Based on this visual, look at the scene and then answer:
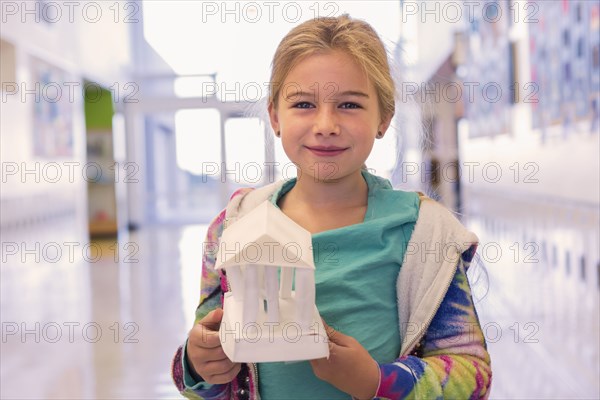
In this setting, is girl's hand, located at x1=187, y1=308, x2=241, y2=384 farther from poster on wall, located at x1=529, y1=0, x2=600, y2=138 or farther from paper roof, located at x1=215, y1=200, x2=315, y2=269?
poster on wall, located at x1=529, y1=0, x2=600, y2=138

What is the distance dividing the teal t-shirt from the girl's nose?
150 millimetres

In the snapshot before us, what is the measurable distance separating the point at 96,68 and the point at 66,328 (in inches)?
290

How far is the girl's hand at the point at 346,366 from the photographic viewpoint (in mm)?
904

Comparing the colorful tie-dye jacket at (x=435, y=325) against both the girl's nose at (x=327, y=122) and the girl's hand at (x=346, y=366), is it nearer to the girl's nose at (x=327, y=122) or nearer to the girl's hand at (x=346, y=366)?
the girl's hand at (x=346, y=366)

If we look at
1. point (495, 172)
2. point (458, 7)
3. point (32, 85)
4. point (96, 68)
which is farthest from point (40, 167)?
point (458, 7)

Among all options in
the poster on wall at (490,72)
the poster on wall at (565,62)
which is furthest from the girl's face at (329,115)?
the poster on wall at (490,72)

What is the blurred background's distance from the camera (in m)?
3.11

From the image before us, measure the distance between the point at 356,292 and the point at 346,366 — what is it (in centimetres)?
14

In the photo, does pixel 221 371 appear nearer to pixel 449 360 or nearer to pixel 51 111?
pixel 449 360

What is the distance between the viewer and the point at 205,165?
381cm

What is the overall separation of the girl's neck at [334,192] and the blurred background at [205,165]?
17 centimetres

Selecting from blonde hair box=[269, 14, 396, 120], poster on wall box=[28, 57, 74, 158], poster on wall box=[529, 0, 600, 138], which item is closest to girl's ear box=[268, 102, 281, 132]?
blonde hair box=[269, 14, 396, 120]

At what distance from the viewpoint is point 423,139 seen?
1.29 meters

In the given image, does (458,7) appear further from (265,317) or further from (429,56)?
(265,317)
